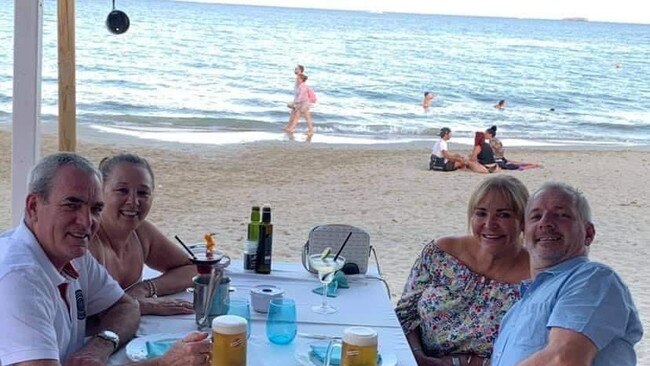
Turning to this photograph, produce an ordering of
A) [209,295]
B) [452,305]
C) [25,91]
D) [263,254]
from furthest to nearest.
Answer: [25,91], [263,254], [452,305], [209,295]

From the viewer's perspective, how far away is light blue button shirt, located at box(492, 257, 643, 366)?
5.55 ft

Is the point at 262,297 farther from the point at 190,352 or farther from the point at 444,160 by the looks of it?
the point at 444,160

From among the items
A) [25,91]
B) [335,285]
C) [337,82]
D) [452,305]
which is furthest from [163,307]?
[337,82]

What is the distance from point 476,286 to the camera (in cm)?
243

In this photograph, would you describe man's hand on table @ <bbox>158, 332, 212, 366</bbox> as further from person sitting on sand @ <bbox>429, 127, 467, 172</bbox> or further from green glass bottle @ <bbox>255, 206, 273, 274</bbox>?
person sitting on sand @ <bbox>429, 127, 467, 172</bbox>

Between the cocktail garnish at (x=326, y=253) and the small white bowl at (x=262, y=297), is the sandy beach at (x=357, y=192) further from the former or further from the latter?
the small white bowl at (x=262, y=297)

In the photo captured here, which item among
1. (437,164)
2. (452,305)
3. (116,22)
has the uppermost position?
(116,22)

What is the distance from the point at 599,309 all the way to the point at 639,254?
16.0ft

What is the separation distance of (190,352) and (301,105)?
471 inches

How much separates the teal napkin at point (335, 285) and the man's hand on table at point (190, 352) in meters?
0.76

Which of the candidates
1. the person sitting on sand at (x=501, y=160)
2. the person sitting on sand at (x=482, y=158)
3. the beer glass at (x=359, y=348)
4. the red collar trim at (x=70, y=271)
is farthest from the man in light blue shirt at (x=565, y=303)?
the person sitting on sand at (x=501, y=160)

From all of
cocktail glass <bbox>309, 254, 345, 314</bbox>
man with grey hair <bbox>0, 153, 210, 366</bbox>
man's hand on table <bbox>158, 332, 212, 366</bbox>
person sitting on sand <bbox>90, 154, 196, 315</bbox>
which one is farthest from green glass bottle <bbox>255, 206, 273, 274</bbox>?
man's hand on table <bbox>158, 332, 212, 366</bbox>

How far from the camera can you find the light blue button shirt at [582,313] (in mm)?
1690

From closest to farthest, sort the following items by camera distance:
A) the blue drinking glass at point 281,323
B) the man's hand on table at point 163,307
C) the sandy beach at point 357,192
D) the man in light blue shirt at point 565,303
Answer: the man in light blue shirt at point 565,303 < the blue drinking glass at point 281,323 < the man's hand on table at point 163,307 < the sandy beach at point 357,192
